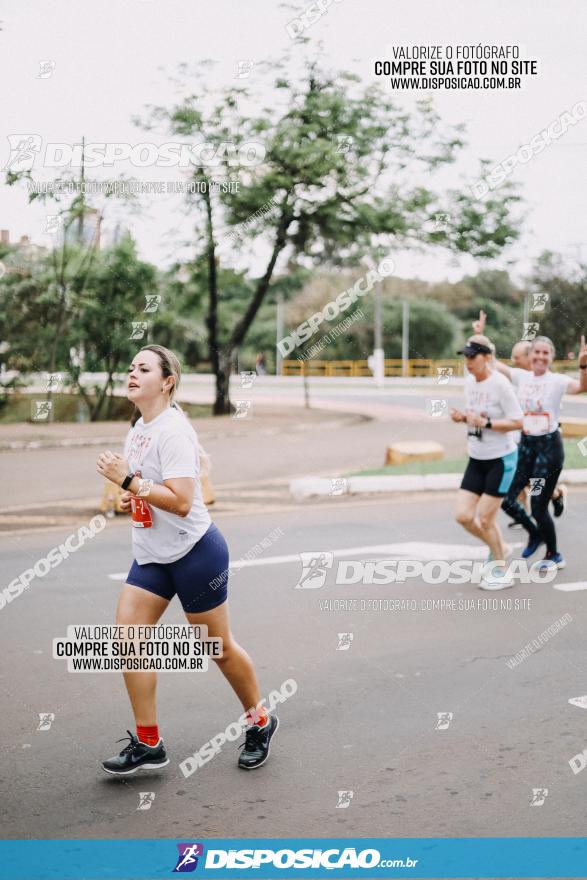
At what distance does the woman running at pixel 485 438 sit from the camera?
282 inches

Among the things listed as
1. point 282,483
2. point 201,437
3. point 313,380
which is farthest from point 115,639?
point 313,380

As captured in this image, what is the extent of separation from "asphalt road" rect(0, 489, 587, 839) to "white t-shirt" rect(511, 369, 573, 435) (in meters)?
1.16

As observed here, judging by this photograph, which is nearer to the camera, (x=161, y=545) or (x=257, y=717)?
(x=161, y=545)

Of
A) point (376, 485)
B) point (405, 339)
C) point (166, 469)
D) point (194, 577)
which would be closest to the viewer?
point (166, 469)

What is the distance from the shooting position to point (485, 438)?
7262 mm

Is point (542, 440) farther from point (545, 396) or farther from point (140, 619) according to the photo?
point (140, 619)

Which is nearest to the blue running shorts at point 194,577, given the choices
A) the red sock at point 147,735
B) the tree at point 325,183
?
the red sock at point 147,735

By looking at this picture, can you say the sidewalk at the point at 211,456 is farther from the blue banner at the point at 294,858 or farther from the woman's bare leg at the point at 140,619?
the blue banner at the point at 294,858

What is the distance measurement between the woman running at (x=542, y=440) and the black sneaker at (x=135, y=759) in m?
4.49

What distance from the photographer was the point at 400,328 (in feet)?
175

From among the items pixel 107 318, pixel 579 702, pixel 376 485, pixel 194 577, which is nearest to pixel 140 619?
pixel 194 577

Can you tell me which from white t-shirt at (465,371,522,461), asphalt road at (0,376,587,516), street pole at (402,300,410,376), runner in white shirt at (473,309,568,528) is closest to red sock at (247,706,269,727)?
white t-shirt at (465,371,522,461)

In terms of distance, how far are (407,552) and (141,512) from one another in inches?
202

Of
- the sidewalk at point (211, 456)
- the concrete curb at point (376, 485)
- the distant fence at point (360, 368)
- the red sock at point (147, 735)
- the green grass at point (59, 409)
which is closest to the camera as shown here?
the red sock at point (147, 735)
